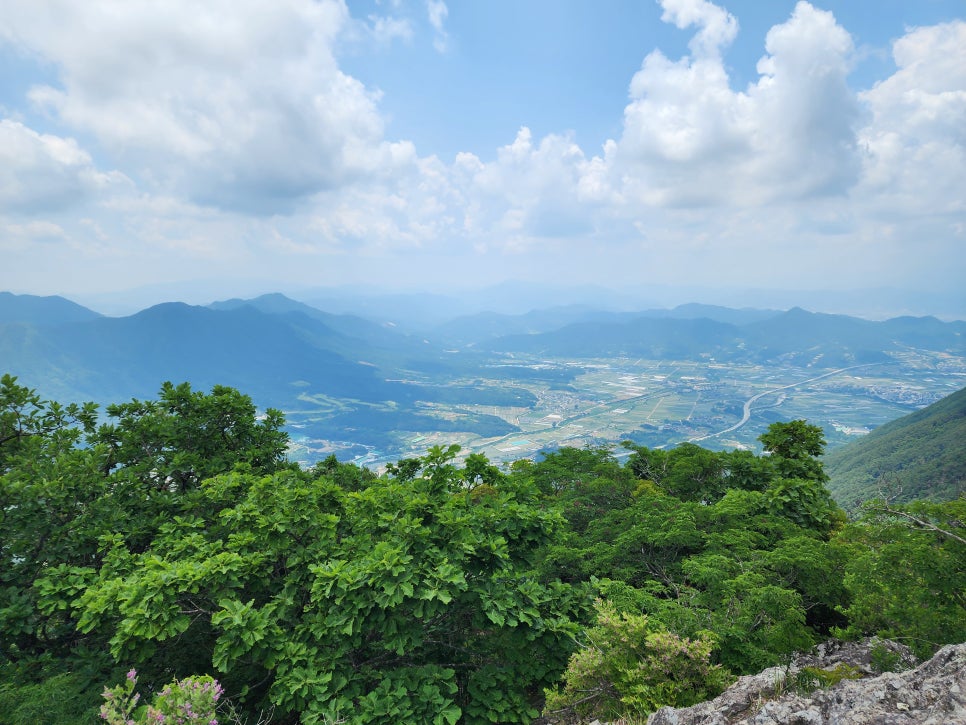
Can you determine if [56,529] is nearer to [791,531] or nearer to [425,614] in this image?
[425,614]

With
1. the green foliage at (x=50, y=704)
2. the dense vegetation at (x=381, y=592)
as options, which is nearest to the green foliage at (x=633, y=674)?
the dense vegetation at (x=381, y=592)

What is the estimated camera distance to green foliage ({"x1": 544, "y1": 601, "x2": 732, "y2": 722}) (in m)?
Answer: 6.41

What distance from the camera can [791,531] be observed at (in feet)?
41.5

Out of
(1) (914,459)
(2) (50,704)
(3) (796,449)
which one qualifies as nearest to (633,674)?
(2) (50,704)

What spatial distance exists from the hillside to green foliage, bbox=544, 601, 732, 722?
79546mm

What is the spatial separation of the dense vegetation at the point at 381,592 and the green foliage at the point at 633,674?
0.04 m

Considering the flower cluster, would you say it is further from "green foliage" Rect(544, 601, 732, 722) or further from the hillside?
the hillside

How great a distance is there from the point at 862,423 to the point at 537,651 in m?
230

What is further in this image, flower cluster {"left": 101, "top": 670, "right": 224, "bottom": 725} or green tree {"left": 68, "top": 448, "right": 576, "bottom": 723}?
green tree {"left": 68, "top": 448, "right": 576, "bottom": 723}

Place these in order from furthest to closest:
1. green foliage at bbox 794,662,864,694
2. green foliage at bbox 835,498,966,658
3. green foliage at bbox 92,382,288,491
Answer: green foliage at bbox 92,382,288,491
green foliage at bbox 835,498,966,658
green foliage at bbox 794,662,864,694

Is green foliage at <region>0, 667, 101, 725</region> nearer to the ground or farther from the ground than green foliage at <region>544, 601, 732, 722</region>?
nearer to the ground

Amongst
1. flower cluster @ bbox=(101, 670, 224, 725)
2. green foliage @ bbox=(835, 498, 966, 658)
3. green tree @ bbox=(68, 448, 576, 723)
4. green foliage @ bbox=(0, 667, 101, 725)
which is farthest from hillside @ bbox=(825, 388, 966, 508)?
green foliage @ bbox=(0, 667, 101, 725)

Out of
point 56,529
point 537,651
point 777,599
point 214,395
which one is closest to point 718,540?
point 777,599

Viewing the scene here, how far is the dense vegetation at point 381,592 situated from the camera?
6.80 meters
